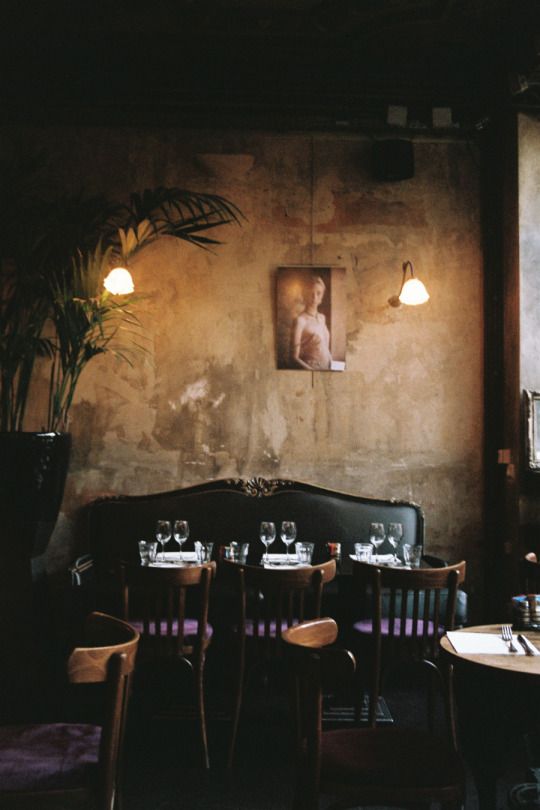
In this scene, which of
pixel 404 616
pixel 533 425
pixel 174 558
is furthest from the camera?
pixel 533 425

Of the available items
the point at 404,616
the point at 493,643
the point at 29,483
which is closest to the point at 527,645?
the point at 493,643

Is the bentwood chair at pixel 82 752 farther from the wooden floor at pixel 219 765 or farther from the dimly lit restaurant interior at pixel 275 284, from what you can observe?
the dimly lit restaurant interior at pixel 275 284

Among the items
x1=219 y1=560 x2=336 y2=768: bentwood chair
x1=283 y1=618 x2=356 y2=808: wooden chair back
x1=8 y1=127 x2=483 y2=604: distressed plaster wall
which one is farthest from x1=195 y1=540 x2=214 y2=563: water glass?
x1=283 y1=618 x2=356 y2=808: wooden chair back

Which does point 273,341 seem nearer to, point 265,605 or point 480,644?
point 265,605

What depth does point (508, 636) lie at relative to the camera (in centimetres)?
260

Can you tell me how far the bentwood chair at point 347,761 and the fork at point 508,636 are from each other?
376 mm

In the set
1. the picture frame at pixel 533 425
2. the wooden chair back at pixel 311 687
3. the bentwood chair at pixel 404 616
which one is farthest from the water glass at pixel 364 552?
the wooden chair back at pixel 311 687

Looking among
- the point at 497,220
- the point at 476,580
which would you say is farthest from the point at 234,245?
the point at 476,580

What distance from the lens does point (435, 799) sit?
207 centimetres

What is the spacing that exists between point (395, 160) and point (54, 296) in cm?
246

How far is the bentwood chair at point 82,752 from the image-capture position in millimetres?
1976

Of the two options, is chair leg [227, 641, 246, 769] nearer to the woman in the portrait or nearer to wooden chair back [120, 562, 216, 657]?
wooden chair back [120, 562, 216, 657]

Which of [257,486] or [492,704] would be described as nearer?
[492,704]

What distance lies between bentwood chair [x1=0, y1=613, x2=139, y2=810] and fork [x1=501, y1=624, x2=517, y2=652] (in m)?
1.19
